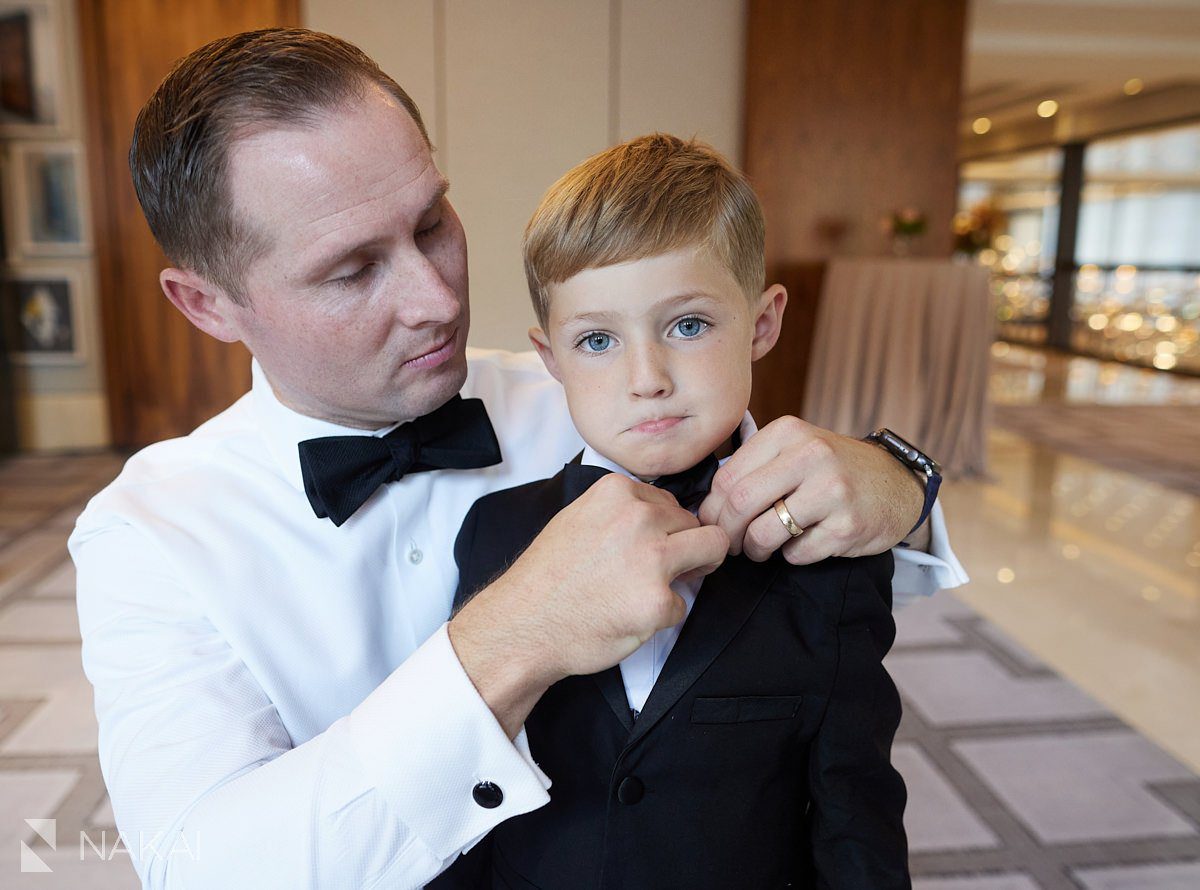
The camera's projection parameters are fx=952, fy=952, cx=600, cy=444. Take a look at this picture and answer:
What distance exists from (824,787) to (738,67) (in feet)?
18.1

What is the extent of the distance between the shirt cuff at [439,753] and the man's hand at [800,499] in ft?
0.91

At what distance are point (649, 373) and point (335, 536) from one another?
449mm

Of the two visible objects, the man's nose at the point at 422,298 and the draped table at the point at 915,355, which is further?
the draped table at the point at 915,355

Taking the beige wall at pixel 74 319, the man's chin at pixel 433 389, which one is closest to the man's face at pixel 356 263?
the man's chin at pixel 433 389

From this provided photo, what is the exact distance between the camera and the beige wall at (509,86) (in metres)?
5.26

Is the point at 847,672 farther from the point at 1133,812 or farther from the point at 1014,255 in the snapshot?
the point at 1014,255

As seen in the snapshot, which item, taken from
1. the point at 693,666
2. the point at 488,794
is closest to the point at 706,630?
the point at 693,666

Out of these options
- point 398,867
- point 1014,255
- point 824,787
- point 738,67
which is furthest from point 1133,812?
point 1014,255

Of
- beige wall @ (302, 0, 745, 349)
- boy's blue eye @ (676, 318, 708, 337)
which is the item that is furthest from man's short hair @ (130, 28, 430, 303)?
beige wall @ (302, 0, 745, 349)

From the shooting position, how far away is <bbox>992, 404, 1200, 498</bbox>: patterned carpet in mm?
5672

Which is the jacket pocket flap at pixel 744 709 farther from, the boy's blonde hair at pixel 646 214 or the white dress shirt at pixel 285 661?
the boy's blonde hair at pixel 646 214

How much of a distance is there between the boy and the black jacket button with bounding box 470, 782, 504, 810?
12cm

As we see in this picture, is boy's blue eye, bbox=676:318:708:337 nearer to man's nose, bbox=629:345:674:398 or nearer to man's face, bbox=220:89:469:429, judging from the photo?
man's nose, bbox=629:345:674:398

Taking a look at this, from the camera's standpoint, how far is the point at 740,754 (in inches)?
35.7
